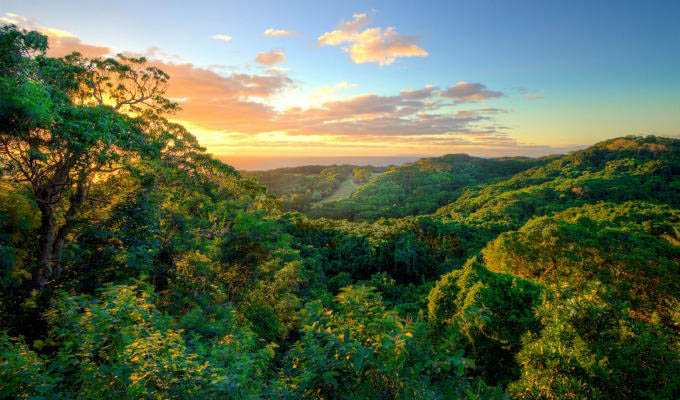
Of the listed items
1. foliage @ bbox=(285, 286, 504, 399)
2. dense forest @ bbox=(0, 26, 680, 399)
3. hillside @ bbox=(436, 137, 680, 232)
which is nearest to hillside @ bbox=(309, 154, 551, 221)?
hillside @ bbox=(436, 137, 680, 232)

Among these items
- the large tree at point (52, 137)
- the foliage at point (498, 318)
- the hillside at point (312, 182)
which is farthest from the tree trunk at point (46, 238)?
the hillside at point (312, 182)

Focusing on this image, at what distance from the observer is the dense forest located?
350 centimetres

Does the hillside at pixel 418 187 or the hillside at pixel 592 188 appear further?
the hillside at pixel 418 187

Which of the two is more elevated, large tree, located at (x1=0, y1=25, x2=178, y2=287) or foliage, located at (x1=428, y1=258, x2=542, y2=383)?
large tree, located at (x1=0, y1=25, x2=178, y2=287)

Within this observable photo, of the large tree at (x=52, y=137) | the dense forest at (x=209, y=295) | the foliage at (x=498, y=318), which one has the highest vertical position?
the large tree at (x=52, y=137)

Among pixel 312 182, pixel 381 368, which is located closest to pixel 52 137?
pixel 381 368

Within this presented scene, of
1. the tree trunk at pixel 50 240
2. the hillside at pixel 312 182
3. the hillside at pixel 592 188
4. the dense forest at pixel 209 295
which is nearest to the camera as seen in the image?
the dense forest at pixel 209 295

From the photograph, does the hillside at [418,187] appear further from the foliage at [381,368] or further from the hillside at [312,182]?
the foliage at [381,368]

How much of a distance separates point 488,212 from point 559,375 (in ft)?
226

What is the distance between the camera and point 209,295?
11516mm

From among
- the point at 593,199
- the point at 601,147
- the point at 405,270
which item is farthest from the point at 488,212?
the point at 601,147

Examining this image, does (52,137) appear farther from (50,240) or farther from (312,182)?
(312,182)

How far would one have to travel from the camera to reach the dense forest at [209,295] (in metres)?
3.50

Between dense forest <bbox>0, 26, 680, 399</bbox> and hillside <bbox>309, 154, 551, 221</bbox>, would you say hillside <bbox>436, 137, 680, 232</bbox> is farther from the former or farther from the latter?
dense forest <bbox>0, 26, 680, 399</bbox>
